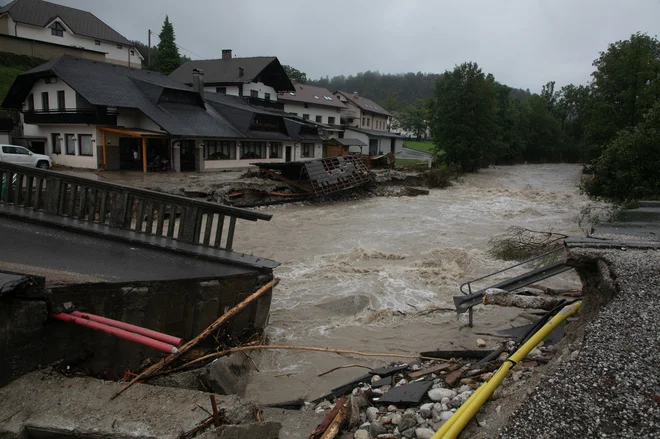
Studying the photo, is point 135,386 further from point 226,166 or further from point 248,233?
point 226,166

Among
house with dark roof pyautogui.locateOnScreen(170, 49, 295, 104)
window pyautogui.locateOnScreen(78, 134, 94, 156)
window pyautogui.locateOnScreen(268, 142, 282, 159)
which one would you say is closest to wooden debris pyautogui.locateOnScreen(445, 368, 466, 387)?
window pyautogui.locateOnScreen(78, 134, 94, 156)

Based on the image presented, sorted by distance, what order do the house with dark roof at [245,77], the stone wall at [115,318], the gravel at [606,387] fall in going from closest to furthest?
the gravel at [606,387]
the stone wall at [115,318]
the house with dark roof at [245,77]

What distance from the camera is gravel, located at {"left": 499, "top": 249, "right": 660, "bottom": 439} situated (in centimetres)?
285

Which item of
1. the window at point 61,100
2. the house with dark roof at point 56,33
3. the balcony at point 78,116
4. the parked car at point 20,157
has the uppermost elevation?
the house with dark roof at point 56,33

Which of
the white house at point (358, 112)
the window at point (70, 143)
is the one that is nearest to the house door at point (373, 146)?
the white house at point (358, 112)

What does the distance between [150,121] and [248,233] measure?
16.3 meters

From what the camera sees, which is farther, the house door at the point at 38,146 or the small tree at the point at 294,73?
the small tree at the point at 294,73

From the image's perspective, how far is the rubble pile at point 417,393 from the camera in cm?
430

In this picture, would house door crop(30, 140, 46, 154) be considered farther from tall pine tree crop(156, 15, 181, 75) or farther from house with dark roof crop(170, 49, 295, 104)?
tall pine tree crop(156, 15, 181, 75)

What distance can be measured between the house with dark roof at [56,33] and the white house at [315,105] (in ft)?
71.1

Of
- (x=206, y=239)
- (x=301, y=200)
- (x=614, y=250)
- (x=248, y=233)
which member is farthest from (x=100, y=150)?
(x=614, y=250)

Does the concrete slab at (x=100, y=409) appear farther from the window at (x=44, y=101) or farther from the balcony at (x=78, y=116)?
the window at (x=44, y=101)

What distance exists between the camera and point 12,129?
32906mm

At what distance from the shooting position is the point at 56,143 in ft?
103
